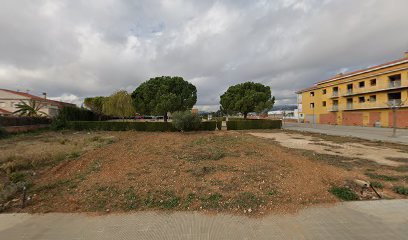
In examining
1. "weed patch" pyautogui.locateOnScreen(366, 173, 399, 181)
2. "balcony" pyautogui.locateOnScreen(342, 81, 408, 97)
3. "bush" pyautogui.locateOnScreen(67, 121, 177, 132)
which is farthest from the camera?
"balcony" pyautogui.locateOnScreen(342, 81, 408, 97)

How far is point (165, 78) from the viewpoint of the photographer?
29.8 meters

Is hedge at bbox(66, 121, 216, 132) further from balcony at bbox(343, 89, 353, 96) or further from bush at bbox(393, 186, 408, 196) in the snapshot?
balcony at bbox(343, 89, 353, 96)

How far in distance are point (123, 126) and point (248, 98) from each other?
22077 mm

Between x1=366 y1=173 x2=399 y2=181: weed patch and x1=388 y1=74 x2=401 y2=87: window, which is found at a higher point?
x1=388 y1=74 x2=401 y2=87: window

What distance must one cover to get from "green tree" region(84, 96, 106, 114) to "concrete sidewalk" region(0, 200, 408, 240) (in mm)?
39529

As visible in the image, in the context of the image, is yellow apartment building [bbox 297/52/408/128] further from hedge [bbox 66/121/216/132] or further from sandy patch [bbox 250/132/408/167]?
hedge [bbox 66/121/216/132]

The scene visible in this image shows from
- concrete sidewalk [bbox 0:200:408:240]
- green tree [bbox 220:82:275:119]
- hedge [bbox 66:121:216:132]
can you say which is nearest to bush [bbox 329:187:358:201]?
concrete sidewalk [bbox 0:200:408:240]

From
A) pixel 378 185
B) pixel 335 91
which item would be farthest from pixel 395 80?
pixel 378 185

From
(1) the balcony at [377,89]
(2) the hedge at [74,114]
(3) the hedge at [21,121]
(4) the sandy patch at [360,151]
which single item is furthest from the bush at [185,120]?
(1) the balcony at [377,89]

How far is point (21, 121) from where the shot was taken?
19609mm

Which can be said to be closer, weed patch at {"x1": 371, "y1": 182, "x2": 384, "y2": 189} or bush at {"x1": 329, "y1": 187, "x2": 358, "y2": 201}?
bush at {"x1": 329, "y1": 187, "x2": 358, "y2": 201}

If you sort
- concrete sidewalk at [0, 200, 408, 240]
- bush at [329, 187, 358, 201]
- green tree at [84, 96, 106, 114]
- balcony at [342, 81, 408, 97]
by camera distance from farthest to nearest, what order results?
green tree at [84, 96, 106, 114]
balcony at [342, 81, 408, 97]
bush at [329, 187, 358, 201]
concrete sidewalk at [0, 200, 408, 240]

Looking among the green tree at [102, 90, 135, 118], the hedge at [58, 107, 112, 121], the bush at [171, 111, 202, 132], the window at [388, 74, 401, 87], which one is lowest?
the bush at [171, 111, 202, 132]

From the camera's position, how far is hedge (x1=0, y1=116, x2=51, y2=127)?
17675mm
